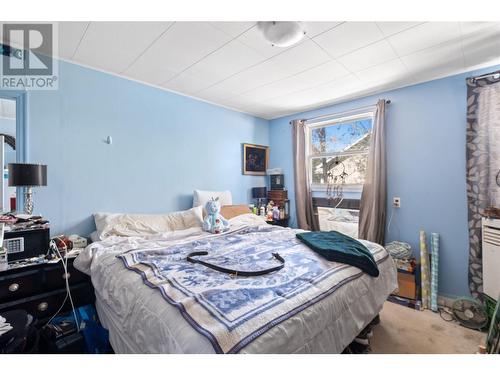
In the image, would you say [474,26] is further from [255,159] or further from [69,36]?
[69,36]

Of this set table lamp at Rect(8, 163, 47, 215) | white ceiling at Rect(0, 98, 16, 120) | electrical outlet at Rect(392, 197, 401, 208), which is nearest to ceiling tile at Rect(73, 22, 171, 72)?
white ceiling at Rect(0, 98, 16, 120)

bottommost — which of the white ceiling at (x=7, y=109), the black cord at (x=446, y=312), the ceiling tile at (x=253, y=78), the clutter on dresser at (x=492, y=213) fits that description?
the black cord at (x=446, y=312)

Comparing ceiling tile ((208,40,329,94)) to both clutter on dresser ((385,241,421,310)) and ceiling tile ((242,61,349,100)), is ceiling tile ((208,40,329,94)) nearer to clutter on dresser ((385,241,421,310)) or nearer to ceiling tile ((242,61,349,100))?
ceiling tile ((242,61,349,100))

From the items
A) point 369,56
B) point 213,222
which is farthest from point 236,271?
point 369,56

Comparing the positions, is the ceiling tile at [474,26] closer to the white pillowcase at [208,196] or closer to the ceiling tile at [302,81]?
the ceiling tile at [302,81]

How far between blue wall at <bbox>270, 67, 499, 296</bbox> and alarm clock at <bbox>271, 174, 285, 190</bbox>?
63.8 inches

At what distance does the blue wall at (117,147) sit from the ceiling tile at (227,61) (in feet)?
2.48

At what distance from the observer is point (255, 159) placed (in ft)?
13.0

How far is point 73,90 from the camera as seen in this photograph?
2.21m

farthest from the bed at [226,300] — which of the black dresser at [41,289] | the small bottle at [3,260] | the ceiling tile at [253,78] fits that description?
the ceiling tile at [253,78]

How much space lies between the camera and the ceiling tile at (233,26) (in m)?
1.64

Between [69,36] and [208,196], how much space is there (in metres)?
2.05
